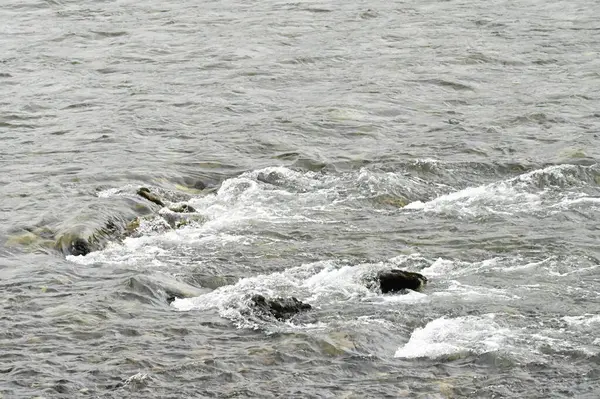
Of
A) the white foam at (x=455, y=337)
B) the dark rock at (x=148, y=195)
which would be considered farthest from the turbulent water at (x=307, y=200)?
the dark rock at (x=148, y=195)

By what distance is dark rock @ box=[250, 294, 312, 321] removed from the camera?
965 centimetres

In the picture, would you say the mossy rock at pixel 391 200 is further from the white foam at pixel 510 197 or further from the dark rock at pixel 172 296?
the dark rock at pixel 172 296

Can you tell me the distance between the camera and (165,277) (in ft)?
34.8

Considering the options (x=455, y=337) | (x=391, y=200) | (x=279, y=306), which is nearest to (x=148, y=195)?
(x=391, y=200)

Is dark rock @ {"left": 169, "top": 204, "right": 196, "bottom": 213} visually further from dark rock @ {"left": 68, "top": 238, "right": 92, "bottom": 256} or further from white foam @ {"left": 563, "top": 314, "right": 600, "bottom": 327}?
white foam @ {"left": 563, "top": 314, "right": 600, "bottom": 327}

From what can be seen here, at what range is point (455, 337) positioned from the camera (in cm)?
917

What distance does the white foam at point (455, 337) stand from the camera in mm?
8930

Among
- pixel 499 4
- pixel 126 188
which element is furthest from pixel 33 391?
pixel 499 4

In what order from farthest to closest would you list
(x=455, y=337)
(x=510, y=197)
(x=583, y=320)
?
(x=510, y=197) → (x=583, y=320) → (x=455, y=337)

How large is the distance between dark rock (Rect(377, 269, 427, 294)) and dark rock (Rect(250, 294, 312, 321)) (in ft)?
2.55

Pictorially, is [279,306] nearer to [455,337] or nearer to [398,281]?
[398,281]

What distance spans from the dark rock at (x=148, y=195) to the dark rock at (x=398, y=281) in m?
3.46

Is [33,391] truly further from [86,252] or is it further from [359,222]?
[359,222]

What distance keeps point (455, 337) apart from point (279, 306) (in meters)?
1.47
